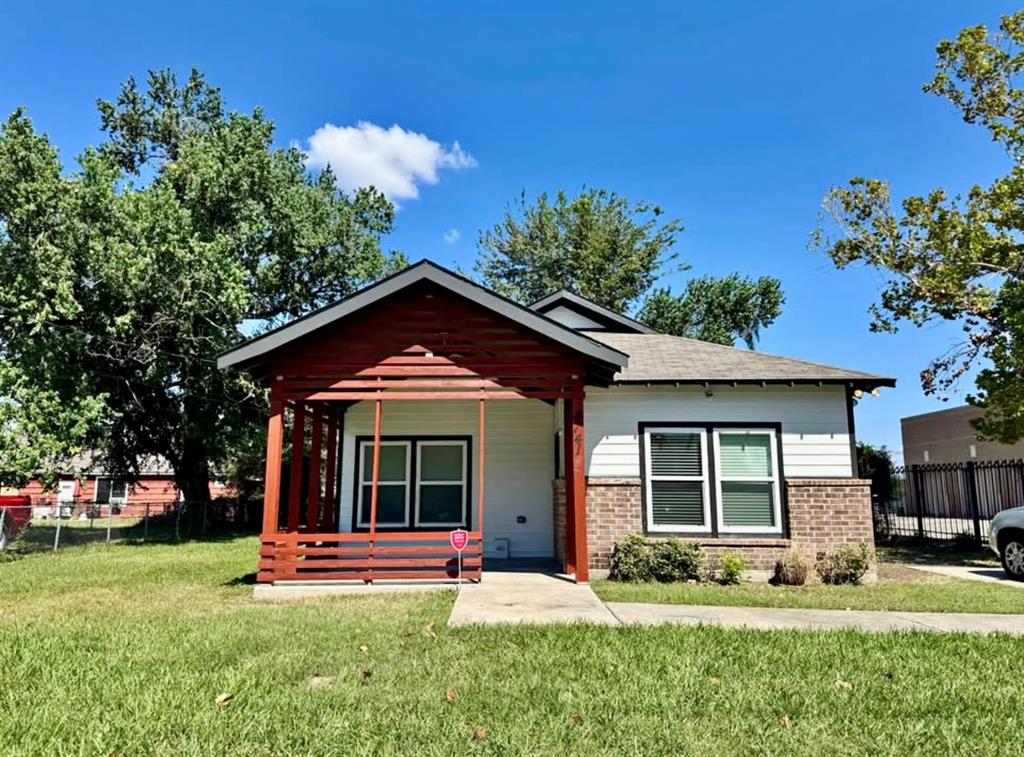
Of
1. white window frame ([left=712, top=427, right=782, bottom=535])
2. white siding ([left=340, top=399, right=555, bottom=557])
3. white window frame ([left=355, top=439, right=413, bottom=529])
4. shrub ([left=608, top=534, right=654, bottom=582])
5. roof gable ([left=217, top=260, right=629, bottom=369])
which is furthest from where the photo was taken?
white siding ([left=340, top=399, right=555, bottom=557])

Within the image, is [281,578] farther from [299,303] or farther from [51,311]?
[299,303]

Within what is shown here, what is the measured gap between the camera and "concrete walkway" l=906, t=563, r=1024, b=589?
1041cm

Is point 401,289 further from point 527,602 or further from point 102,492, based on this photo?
point 102,492

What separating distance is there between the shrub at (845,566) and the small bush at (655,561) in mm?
1948

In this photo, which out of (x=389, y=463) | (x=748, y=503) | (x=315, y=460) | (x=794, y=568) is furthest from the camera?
(x=389, y=463)

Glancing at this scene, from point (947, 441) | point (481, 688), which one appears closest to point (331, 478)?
point (481, 688)

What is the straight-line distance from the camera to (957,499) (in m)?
23.2

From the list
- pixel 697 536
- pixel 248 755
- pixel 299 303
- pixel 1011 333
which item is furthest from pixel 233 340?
pixel 1011 333

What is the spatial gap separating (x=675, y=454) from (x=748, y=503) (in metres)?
1.42

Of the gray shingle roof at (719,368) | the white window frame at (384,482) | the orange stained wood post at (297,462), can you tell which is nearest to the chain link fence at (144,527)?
the white window frame at (384,482)

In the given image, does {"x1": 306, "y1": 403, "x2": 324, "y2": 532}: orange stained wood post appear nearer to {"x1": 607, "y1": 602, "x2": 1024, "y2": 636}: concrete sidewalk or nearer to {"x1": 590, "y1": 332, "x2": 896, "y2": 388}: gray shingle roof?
{"x1": 590, "y1": 332, "x2": 896, "y2": 388}: gray shingle roof

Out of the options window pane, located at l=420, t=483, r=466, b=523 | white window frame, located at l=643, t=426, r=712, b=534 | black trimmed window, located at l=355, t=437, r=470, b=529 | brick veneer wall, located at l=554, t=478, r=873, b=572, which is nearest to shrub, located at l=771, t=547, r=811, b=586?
brick veneer wall, located at l=554, t=478, r=873, b=572

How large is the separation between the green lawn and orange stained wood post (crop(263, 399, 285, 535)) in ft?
15.7

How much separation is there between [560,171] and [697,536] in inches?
1141
